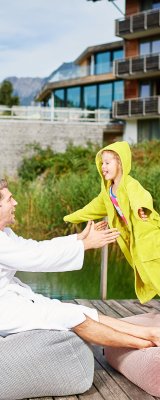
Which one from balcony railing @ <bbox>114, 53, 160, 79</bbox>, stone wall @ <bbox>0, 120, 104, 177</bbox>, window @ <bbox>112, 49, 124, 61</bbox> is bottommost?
stone wall @ <bbox>0, 120, 104, 177</bbox>

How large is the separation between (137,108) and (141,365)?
28.2 meters

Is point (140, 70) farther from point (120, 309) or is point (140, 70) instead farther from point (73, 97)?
point (120, 309)

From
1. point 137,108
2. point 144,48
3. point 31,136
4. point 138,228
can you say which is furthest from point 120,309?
point 144,48

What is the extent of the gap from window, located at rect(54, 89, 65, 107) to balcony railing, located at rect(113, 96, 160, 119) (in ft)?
25.3

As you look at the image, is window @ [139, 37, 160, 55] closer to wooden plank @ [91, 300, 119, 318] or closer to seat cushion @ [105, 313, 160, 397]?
wooden plank @ [91, 300, 119, 318]

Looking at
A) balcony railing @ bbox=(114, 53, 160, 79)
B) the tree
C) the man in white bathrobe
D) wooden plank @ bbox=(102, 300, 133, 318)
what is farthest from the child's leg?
the tree

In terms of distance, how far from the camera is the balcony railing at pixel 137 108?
3158 cm

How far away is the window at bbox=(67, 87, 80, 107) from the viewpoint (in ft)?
129

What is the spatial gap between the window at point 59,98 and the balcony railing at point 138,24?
7894mm

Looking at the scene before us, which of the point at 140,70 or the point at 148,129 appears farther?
the point at 148,129

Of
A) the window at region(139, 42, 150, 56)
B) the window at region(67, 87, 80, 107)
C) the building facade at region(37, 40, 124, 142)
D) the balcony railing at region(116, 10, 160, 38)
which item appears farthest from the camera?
the window at region(67, 87, 80, 107)

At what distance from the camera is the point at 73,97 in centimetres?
3969

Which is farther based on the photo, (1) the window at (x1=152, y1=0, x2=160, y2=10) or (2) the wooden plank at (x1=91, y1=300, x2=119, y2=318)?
(1) the window at (x1=152, y1=0, x2=160, y2=10)

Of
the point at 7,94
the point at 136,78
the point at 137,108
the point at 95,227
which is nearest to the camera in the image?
the point at 95,227
